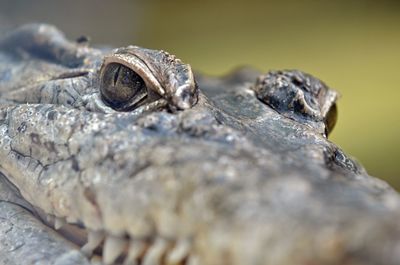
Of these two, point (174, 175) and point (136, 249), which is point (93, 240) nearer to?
point (136, 249)

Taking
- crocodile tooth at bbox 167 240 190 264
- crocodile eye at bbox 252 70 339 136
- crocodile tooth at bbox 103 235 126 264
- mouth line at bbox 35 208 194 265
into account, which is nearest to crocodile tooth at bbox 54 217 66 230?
mouth line at bbox 35 208 194 265

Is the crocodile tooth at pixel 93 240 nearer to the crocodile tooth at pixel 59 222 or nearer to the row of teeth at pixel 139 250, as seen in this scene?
the row of teeth at pixel 139 250

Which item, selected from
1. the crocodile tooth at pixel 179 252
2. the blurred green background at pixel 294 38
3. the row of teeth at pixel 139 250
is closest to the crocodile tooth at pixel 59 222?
the row of teeth at pixel 139 250

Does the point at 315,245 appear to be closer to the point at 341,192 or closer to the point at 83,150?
the point at 341,192

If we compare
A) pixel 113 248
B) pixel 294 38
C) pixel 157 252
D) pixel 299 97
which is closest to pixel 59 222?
pixel 113 248

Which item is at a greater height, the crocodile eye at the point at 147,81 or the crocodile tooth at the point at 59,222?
the crocodile eye at the point at 147,81

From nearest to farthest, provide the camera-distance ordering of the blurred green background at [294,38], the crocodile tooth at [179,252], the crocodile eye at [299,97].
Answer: the crocodile tooth at [179,252]
the crocodile eye at [299,97]
the blurred green background at [294,38]
